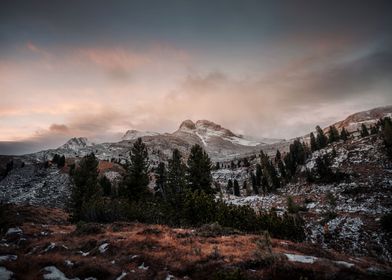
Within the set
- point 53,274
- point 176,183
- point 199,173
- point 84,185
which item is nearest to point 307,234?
point 199,173

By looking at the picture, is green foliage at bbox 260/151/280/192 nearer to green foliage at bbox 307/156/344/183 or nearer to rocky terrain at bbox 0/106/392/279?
rocky terrain at bbox 0/106/392/279

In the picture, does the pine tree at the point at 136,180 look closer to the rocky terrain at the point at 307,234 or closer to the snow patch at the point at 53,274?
the rocky terrain at the point at 307,234

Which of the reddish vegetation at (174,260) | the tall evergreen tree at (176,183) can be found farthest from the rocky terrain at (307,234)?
the tall evergreen tree at (176,183)

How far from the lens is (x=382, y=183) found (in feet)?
199

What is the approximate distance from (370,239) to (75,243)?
132ft

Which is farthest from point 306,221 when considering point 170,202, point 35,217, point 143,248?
point 35,217

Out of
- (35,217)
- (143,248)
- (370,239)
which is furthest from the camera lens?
(35,217)

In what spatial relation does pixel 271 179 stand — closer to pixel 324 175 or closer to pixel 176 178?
pixel 324 175

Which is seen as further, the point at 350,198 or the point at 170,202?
the point at 350,198

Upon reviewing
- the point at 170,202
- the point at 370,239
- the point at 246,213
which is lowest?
the point at 370,239

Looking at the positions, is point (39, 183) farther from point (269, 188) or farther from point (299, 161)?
point (299, 161)

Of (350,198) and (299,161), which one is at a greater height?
(299,161)

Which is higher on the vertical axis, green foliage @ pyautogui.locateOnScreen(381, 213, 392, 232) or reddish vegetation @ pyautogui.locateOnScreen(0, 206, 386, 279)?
reddish vegetation @ pyautogui.locateOnScreen(0, 206, 386, 279)

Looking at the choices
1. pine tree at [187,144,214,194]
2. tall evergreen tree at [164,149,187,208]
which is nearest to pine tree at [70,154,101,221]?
tall evergreen tree at [164,149,187,208]
